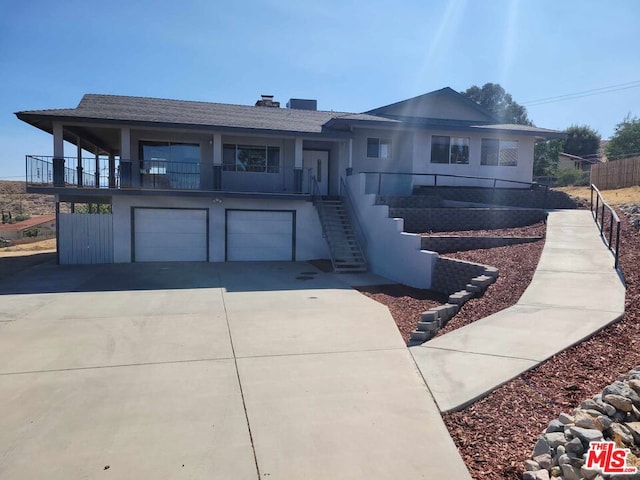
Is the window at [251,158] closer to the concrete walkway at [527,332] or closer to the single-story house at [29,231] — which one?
the concrete walkway at [527,332]

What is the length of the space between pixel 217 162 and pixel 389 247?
7.57 m

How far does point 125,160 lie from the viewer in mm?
16125

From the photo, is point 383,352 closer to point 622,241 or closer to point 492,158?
point 622,241

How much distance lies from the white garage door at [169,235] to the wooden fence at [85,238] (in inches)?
38.1

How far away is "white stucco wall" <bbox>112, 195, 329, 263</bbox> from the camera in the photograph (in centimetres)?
1644

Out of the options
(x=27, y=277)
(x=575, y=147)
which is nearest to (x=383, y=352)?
(x=27, y=277)

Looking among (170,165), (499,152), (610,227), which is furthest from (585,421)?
(499,152)

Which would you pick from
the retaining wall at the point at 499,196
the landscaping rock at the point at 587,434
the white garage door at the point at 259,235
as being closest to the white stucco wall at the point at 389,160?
the retaining wall at the point at 499,196

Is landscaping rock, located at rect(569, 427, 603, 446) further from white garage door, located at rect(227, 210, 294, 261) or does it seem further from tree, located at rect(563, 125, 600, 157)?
tree, located at rect(563, 125, 600, 157)

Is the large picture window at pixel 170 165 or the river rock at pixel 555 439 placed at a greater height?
the large picture window at pixel 170 165

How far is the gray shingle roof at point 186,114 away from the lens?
15984mm

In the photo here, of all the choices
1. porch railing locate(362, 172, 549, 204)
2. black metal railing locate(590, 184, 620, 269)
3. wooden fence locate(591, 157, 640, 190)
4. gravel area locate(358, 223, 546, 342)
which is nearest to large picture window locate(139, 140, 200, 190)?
porch railing locate(362, 172, 549, 204)

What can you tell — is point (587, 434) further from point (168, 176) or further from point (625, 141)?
point (625, 141)

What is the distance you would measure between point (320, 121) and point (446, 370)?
55.1 feet
